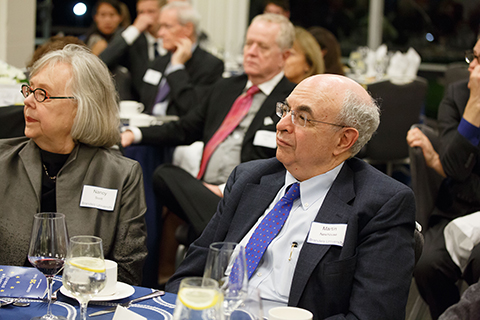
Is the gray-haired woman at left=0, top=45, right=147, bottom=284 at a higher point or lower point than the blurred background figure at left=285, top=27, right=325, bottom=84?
lower

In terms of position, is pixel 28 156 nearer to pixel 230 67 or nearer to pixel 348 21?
pixel 230 67

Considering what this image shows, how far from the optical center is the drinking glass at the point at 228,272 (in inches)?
43.8

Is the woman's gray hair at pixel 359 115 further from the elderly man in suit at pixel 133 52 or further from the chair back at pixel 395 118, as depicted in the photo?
the elderly man in suit at pixel 133 52

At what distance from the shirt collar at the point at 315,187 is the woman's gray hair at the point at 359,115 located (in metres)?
0.13

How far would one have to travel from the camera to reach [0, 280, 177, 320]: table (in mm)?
1379

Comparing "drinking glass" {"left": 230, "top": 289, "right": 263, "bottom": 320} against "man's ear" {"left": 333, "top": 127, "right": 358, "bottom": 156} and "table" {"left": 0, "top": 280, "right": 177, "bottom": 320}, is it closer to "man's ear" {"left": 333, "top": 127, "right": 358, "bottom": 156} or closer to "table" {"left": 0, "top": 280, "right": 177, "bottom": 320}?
"table" {"left": 0, "top": 280, "right": 177, "bottom": 320}

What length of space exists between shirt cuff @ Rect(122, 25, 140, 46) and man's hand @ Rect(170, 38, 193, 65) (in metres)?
0.67

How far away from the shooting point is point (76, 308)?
142 centimetres

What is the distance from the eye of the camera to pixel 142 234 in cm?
223

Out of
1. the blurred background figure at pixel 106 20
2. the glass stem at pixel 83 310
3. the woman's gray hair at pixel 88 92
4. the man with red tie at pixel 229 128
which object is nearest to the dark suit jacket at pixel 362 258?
the glass stem at pixel 83 310

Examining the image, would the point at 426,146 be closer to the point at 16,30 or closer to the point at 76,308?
the point at 76,308

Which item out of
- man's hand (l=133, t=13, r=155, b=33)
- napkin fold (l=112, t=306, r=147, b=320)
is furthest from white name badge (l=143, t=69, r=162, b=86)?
napkin fold (l=112, t=306, r=147, b=320)

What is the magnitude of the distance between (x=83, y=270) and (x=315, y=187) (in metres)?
0.90

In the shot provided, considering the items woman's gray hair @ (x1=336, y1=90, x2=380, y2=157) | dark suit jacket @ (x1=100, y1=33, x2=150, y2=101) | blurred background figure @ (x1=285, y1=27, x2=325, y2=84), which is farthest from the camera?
dark suit jacket @ (x1=100, y1=33, x2=150, y2=101)
